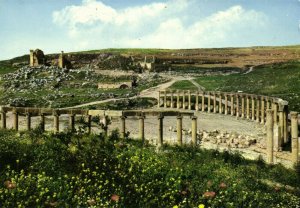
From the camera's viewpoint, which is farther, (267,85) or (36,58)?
(36,58)

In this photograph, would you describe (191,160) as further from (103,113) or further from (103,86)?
(103,86)

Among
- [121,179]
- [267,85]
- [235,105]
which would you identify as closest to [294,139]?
[121,179]

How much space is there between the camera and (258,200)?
1311 centimetres

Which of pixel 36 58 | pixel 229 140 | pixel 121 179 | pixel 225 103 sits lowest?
pixel 229 140

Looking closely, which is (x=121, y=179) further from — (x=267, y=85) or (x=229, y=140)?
(x=267, y=85)

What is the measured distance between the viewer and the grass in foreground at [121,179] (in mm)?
11852

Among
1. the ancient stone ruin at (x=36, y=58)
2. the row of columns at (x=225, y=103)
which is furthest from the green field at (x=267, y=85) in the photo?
the ancient stone ruin at (x=36, y=58)

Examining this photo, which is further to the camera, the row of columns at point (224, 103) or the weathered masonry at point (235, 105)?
the row of columns at point (224, 103)

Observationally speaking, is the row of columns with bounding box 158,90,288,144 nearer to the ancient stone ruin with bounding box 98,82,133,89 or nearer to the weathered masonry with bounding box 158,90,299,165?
the weathered masonry with bounding box 158,90,299,165

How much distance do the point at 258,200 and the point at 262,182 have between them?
2919 mm

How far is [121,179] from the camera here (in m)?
13.5

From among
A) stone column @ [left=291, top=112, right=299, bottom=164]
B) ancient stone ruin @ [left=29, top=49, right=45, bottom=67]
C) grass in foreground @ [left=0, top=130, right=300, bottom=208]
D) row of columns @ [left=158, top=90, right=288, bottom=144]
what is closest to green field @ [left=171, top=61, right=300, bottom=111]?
row of columns @ [left=158, top=90, right=288, bottom=144]

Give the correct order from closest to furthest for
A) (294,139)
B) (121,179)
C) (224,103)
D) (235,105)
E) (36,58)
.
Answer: (121,179)
(294,139)
(235,105)
(224,103)
(36,58)

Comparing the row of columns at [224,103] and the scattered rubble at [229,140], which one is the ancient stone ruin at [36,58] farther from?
the scattered rubble at [229,140]
